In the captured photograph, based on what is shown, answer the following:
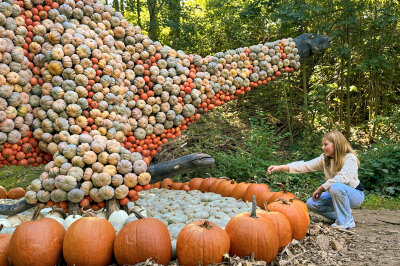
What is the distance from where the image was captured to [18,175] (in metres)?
7.44

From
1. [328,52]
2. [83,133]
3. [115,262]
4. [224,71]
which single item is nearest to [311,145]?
[328,52]

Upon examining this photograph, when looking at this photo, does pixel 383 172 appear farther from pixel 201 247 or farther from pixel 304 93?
pixel 201 247

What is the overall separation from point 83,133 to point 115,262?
1551 mm

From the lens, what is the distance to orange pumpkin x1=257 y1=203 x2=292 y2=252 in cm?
305

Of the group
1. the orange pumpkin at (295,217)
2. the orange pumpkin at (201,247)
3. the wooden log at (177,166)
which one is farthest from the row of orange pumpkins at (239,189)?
the orange pumpkin at (201,247)

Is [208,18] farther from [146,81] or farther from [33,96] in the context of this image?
[33,96]

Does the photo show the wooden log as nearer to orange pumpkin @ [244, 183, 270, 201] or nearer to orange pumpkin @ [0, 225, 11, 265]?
orange pumpkin @ [244, 183, 270, 201]

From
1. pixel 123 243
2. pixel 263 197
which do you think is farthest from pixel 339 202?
pixel 123 243

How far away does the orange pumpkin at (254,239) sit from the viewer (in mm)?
2732

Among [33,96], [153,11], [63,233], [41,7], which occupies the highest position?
[153,11]

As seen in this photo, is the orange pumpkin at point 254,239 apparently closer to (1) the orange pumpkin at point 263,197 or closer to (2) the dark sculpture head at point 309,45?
(1) the orange pumpkin at point 263,197

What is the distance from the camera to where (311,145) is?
8.05m

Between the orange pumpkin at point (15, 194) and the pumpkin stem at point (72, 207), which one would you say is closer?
the pumpkin stem at point (72, 207)

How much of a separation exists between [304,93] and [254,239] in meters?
6.41
